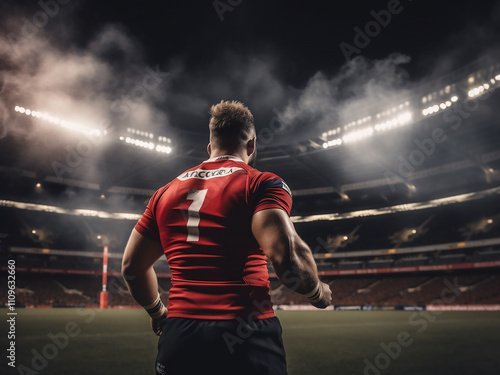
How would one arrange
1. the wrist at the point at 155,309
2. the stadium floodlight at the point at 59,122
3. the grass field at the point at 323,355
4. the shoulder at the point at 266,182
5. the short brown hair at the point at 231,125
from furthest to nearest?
the stadium floodlight at the point at 59,122 → the grass field at the point at 323,355 → the wrist at the point at 155,309 → the short brown hair at the point at 231,125 → the shoulder at the point at 266,182

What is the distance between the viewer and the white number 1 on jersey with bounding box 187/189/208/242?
1.67m

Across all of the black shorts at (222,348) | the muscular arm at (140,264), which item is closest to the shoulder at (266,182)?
the black shorts at (222,348)

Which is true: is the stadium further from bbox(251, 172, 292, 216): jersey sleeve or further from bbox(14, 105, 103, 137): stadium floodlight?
bbox(251, 172, 292, 216): jersey sleeve

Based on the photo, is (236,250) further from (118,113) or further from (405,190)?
(405,190)

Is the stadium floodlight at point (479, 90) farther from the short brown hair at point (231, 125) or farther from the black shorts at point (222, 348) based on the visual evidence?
the black shorts at point (222, 348)

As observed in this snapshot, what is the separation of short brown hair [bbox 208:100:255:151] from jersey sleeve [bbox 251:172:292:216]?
404mm

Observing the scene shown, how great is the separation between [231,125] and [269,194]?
1.75ft

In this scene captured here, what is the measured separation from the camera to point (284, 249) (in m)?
1.49

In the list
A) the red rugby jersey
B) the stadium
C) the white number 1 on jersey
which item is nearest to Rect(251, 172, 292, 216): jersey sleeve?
the red rugby jersey

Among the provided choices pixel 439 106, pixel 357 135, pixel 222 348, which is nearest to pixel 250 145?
pixel 222 348

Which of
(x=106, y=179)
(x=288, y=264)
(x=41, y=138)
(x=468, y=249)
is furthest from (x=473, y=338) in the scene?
(x=106, y=179)

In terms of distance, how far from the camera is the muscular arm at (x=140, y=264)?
78.7 inches

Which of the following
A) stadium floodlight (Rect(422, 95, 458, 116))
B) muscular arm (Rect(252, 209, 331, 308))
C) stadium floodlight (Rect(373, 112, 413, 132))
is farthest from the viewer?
stadium floodlight (Rect(373, 112, 413, 132))

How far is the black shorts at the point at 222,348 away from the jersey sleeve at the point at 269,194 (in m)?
0.50
